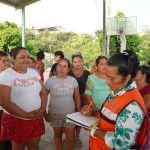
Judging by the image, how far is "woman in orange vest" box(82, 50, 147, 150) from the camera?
157cm

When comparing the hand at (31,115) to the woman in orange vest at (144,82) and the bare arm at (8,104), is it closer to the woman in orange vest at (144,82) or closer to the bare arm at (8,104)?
the bare arm at (8,104)

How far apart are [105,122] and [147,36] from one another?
30.3m

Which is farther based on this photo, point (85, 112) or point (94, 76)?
point (94, 76)

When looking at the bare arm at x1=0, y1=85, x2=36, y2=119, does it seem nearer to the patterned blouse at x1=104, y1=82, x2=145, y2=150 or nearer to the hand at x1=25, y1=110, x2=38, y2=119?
the hand at x1=25, y1=110, x2=38, y2=119

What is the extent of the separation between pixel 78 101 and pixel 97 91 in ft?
1.00

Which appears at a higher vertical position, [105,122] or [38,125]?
[105,122]

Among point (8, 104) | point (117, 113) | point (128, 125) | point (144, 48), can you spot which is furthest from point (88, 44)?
point (128, 125)

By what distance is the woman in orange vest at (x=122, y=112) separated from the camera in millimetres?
1568

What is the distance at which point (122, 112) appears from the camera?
1.59 meters

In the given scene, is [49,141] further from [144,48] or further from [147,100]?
[144,48]

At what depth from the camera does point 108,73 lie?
1.74m

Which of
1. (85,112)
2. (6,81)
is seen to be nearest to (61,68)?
(6,81)

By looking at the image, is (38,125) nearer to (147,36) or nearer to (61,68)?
(61,68)

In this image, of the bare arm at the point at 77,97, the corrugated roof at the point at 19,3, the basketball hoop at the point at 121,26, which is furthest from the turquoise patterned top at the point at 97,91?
the basketball hoop at the point at 121,26
